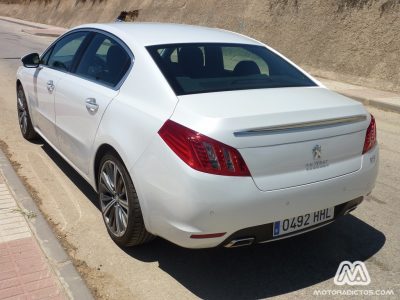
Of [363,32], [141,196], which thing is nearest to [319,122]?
[141,196]

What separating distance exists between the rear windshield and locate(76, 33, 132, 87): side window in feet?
1.04

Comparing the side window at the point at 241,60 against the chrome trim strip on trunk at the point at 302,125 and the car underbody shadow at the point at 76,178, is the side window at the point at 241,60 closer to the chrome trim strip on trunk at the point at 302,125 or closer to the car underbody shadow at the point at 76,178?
the chrome trim strip on trunk at the point at 302,125

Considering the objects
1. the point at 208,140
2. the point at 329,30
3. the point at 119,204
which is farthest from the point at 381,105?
the point at 208,140

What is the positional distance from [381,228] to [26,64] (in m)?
4.11

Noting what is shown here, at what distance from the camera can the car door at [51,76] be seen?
4.78m

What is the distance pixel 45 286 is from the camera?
314cm

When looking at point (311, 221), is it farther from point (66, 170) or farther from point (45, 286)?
point (66, 170)

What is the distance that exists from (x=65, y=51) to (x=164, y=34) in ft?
5.26

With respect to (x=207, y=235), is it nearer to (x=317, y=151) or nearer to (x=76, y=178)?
Result: (x=317, y=151)

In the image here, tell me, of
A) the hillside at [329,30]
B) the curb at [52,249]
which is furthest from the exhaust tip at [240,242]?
the hillside at [329,30]

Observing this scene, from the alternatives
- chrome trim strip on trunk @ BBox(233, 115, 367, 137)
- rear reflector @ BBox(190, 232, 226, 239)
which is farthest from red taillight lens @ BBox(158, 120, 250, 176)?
rear reflector @ BBox(190, 232, 226, 239)

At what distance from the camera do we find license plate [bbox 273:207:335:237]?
3.09 m

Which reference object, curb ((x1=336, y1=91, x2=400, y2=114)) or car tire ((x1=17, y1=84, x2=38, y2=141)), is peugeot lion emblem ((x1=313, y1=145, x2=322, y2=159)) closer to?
car tire ((x1=17, y1=84, x2=38, y2=141))

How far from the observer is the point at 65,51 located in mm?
5141
